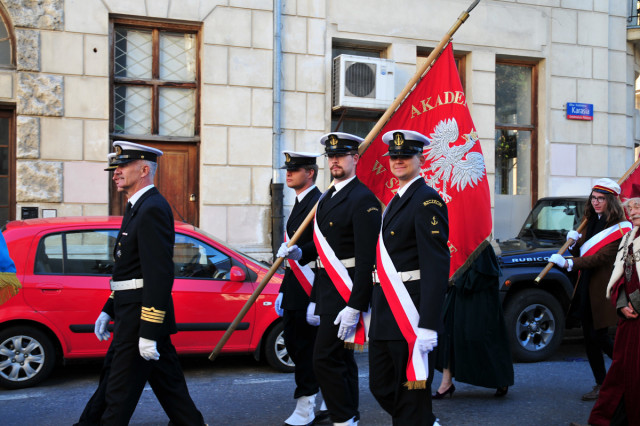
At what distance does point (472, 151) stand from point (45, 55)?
7641 millimetres

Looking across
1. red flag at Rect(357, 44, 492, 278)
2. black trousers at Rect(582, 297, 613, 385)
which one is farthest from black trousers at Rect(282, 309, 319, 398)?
black trousers at Rect(582, 297, 613, 385)

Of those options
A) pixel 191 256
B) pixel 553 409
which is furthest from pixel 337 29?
pixel 553 409

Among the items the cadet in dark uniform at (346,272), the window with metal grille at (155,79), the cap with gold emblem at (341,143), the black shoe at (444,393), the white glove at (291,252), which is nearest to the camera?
the cadet in dark uniform at (346,272)

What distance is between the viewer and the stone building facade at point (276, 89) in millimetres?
10727

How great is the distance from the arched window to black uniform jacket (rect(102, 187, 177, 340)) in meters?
7.63

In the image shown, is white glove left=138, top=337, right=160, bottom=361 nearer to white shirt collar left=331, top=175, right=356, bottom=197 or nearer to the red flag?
white shirt collar left=331, top=175, right=356, bottom=197

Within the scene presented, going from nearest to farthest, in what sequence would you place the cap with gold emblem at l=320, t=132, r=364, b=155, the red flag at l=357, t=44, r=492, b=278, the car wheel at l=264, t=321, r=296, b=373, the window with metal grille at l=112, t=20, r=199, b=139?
the cap with gold emblem at l=320, t=132, r=364, b=155
the red flag at l=357, t=44, r=492, b=278
the car wheel at l=264, t=321, r=296, b=373
the window with metal grille at l=112, t=20, r=199, b=139

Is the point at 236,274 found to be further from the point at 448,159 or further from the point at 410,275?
the point at 410,275

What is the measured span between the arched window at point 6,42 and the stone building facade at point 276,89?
3 cm

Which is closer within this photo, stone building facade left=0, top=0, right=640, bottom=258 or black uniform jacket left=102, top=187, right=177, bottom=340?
black uniform jacket left=102, top=187, right=177, bottom=340

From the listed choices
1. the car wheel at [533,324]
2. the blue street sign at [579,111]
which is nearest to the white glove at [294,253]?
the car wheel at [533,324]

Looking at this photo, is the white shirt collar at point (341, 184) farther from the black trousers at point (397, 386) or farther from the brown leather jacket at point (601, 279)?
the brown leather jacket at point (601, 279)

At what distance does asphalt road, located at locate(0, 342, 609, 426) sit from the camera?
5.60 meters

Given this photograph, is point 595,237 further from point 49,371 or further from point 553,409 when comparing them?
point 49,371
